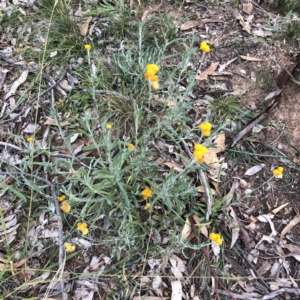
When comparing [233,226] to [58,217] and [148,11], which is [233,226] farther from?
[148,11]

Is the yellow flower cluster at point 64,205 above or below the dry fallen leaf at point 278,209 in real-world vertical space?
above

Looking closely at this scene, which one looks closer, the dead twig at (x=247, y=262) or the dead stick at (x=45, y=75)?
the dead twig at (x=247, y=262)

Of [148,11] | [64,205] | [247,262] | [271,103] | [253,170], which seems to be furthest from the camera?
[148,11]

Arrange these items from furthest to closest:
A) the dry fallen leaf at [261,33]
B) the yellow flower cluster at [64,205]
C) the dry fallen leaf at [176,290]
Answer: the dry fallen leaf at [261,33]
the dry fallen leaf at [176,290]
the yellow flower cluster at [64,205]

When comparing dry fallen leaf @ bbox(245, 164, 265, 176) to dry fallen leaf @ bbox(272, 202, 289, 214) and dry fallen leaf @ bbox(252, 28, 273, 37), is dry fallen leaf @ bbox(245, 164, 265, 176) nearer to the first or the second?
→ dry fallen leaf @ bbox(272, 202, 289, 214)

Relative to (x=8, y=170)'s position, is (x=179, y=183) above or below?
above

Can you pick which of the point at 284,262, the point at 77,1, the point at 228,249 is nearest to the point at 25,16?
the point at 77,1

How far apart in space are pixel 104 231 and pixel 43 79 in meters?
1.38

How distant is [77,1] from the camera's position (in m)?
3.28

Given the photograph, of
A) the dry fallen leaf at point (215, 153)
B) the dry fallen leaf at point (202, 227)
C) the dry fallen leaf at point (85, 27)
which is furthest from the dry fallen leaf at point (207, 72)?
the dry fallen leaf at point (202, 227)

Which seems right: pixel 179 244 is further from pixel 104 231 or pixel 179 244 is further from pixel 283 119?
pixel 283 119

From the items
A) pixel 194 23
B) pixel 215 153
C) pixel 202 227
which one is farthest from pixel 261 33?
pixel 202 227

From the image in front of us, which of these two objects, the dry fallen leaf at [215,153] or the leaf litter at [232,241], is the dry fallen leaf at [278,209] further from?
the dry fallen leaf at [215,153]

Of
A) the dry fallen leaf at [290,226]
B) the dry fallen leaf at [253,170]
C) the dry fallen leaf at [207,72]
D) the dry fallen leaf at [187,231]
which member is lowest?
the dry fallen leaf at [290,226]
